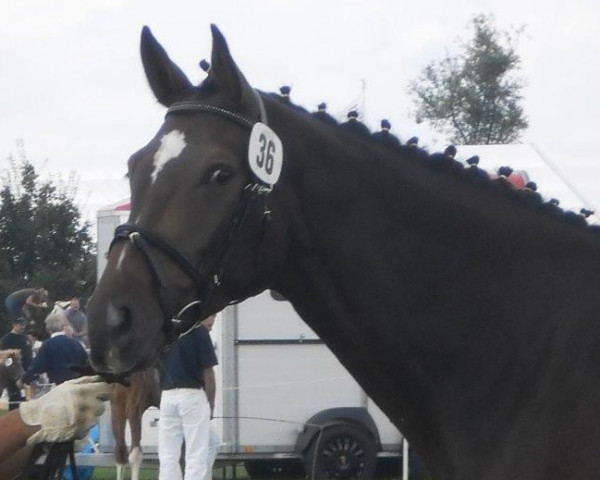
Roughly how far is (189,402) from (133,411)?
259 cm

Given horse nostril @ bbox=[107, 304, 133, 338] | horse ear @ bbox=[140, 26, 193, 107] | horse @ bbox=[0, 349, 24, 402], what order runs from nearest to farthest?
1. horse nostril @ bbox=[107, 304, 133, 338]
2. horse ear @ bbox=[140, 26, 193, 107]
3. horse @ bbox=[0, 349, 24, 402]

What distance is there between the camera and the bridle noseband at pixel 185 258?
3045mm

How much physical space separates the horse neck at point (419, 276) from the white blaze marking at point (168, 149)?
327mm

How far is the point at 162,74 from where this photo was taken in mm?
3393

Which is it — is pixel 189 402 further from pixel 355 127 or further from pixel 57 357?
pixel 355 127

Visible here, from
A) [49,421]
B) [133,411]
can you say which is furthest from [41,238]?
[49,421]

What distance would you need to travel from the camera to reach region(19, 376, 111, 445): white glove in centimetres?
696

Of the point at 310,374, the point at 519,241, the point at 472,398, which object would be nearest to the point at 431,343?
the point at 472,398

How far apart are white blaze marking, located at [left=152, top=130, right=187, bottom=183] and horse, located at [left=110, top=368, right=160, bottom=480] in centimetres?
1027

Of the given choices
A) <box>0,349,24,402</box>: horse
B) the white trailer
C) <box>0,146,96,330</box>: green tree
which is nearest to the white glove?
the white trailer

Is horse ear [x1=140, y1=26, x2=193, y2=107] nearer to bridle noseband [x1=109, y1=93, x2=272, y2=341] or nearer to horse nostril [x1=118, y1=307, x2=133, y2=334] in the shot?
bridle noseband [x1=109, y1=93, x2=272, y2=341]

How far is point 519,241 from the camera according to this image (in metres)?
3.30

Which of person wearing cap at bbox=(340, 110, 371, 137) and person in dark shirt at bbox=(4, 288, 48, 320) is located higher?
person in dark shirt at bbox=(4, 288, 48, 320)

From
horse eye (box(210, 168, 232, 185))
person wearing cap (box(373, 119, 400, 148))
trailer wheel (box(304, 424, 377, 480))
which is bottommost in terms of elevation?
trailer wheel (box(304, 424, 377, 480))
